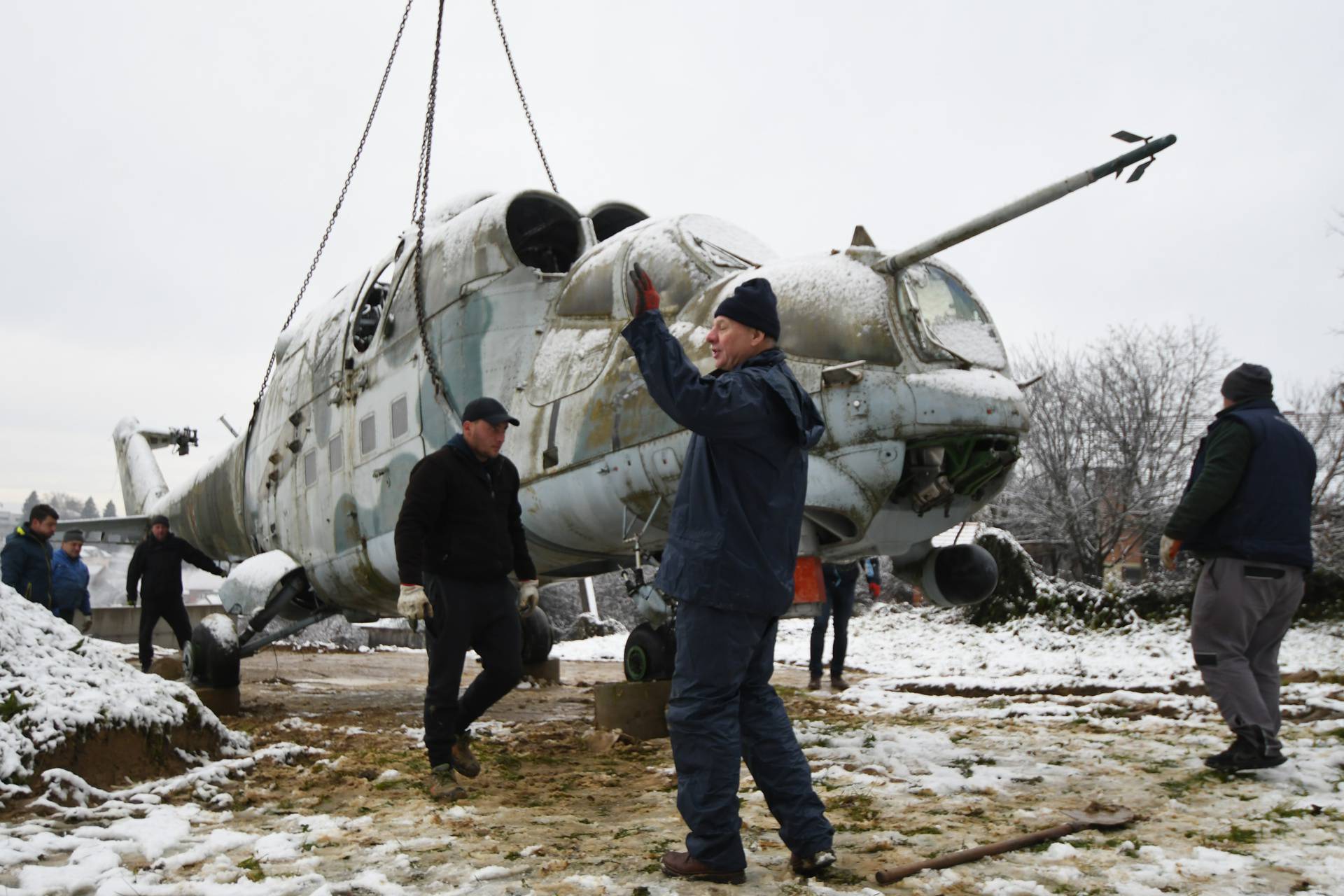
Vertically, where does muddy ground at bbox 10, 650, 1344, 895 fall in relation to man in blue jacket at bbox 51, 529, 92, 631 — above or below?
below

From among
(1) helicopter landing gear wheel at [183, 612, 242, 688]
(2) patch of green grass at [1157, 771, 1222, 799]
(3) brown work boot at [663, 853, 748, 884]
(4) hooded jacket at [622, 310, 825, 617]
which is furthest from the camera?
(1) helicopter landing gear wheel at [183, 612, 242, 688]

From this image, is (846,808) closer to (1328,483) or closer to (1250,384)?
(1250,384)

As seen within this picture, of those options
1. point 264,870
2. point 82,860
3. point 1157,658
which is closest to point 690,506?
point 264,870

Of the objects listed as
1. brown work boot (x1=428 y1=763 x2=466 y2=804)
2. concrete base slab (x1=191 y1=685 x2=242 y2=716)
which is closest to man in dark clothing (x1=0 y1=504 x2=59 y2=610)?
concrete base slab (x1=191 y1=685 x2=242 y2=716)

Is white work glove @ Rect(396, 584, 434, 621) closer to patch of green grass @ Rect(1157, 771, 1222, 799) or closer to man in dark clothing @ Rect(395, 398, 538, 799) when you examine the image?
man in dark clothing @ Rect(395, 398, 538, 799)

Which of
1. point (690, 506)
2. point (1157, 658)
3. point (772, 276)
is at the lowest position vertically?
point (1157, 658)

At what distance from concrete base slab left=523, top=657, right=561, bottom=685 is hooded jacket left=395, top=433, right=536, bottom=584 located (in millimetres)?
6039

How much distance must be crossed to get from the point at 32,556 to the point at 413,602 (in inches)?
274

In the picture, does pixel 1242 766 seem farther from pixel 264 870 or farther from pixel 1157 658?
pixel 1157 658

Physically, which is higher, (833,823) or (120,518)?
(120,518)

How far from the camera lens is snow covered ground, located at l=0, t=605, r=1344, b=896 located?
9.38ft

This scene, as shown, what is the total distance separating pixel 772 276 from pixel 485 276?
2.25 m

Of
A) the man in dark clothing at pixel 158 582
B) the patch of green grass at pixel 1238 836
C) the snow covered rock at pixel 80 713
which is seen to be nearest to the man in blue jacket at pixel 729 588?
the patch of green grass at pixel 1238 836

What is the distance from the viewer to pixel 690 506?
314 centimetres
